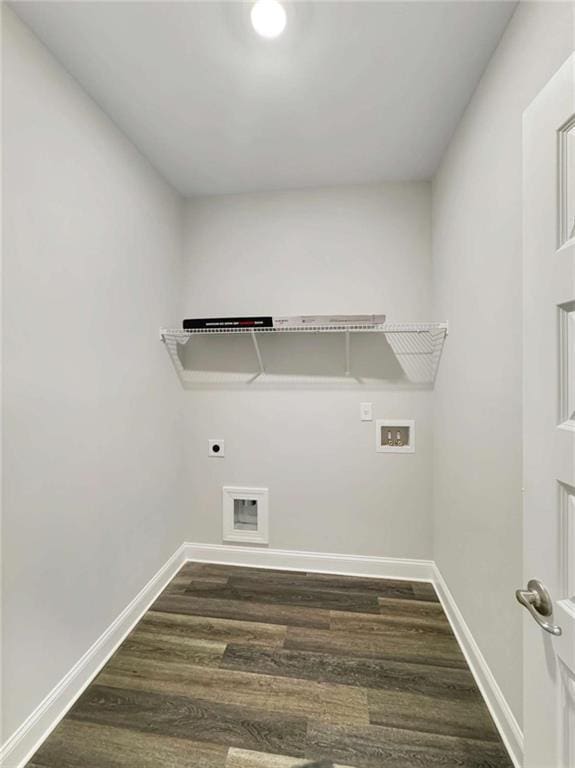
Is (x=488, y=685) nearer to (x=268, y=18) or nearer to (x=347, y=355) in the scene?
(x=347, y=355)

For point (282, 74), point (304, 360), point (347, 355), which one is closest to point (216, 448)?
point (304, 360)

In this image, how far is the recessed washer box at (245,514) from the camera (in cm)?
231

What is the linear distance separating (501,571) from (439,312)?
136 centimetres

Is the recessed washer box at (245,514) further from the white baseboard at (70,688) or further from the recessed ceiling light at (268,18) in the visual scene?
the recessed ceiling light at (268,18)

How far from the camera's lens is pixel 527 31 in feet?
3.45

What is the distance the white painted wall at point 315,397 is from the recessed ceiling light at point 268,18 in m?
1.08

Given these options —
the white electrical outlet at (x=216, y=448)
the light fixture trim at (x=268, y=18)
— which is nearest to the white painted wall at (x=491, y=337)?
the light fixture trim at (x=268, y=18)

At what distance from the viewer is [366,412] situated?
2.20 meters

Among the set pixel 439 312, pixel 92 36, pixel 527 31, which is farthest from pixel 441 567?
pixel 92 36

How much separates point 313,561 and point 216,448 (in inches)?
40.3

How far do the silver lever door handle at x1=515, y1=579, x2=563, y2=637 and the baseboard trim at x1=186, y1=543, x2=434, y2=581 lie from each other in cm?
162

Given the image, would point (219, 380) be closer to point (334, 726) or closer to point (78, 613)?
point (78, 613)

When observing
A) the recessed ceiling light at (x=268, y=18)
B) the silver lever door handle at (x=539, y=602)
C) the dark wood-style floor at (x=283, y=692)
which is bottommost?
the dark wood-style floor at (x=283, y=692)

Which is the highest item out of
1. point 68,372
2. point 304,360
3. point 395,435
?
point 304,360
